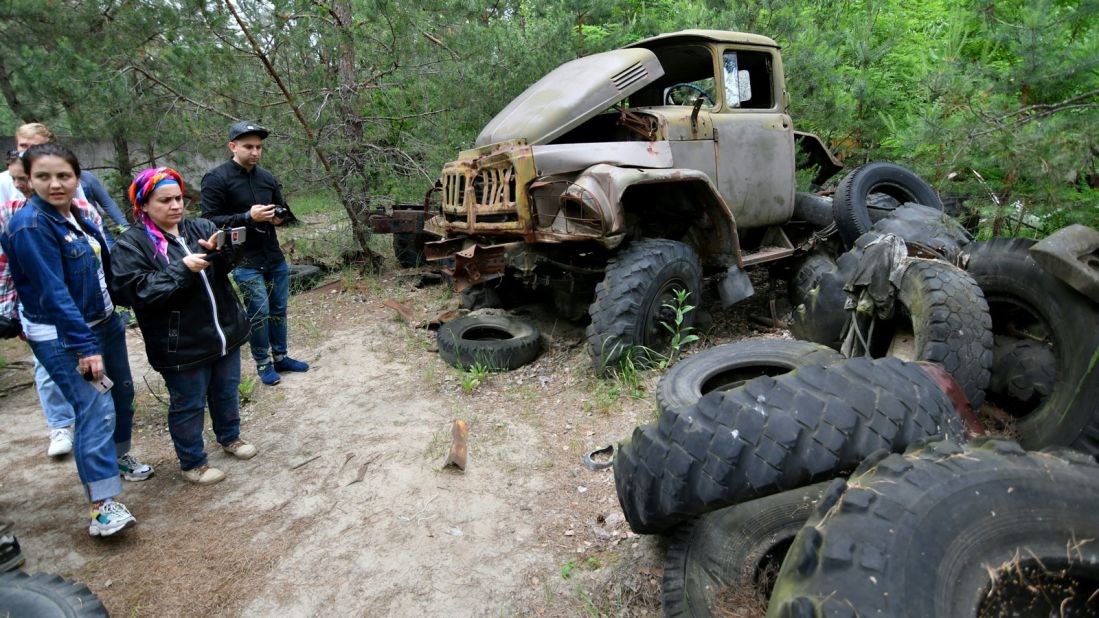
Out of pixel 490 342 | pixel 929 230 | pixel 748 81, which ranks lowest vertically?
pixel 490 342

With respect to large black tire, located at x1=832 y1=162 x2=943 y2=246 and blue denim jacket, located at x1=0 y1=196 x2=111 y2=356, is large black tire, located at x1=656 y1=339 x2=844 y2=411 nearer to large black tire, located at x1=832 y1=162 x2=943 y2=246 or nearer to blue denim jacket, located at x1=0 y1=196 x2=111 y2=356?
large black tire, located at x1=832 y1=162 x2=943 y2=246

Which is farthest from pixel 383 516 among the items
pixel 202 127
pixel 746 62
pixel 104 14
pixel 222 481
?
pixel 104 14

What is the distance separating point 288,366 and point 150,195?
81.8 inches

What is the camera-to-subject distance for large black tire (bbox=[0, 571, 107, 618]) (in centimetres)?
199

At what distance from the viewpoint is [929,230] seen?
382 cm

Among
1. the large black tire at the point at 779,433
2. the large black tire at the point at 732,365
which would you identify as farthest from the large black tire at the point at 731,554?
the large black tire at the point at 732,365

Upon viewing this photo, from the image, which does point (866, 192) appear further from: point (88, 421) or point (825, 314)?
point (88, 421)

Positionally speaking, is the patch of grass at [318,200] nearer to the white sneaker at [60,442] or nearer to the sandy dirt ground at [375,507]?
the sandy dirt ground at [375,507]

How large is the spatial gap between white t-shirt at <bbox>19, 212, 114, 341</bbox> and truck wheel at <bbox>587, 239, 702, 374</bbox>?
2.67m

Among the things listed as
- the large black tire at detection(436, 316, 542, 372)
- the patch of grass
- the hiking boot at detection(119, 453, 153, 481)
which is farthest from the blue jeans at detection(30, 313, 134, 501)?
the patch of grass

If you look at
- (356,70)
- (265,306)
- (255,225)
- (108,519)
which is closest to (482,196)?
(255,225)

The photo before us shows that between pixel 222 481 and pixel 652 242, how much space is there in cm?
298

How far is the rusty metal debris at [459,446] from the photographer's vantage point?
10.3 feet

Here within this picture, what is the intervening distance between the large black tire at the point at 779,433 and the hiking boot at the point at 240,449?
7.97 ft
